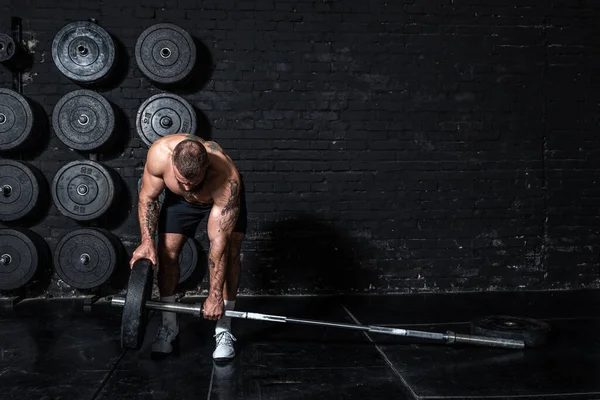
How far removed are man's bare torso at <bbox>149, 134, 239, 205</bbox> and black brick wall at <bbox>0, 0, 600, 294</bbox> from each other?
1484mm

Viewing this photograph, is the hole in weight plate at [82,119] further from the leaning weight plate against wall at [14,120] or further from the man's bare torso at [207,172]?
the man's bare torso at [207,172]

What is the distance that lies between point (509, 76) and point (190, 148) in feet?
9.77

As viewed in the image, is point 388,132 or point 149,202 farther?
point 388,132

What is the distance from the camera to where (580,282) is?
4250 millimetres

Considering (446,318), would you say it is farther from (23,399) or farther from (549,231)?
(23,399)

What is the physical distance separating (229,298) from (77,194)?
1.59 m

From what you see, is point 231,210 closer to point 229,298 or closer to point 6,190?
point 229,298

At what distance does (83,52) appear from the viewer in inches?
143

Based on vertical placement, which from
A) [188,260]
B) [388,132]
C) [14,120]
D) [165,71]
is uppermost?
[165,71]

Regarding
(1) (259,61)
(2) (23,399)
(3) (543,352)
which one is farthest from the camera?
(1) (259,61)

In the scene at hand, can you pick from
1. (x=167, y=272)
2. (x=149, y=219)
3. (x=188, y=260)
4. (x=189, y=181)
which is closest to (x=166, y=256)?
(x=167, y=272)

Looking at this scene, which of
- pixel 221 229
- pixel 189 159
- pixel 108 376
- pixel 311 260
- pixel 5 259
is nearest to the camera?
pixel 189 159

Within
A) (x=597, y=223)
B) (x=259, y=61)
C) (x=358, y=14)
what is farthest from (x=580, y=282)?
(x=259, y=61)

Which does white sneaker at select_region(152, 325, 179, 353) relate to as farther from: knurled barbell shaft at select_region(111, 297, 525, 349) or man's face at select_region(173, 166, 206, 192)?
man's face at select_region(173, 166, 206, 192)
